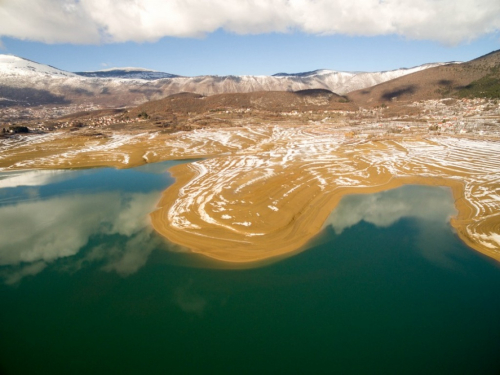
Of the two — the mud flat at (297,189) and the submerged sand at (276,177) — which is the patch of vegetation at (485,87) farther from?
the mud flat at (297,189)

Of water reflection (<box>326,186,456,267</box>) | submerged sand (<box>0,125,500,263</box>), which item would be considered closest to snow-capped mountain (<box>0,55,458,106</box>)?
submerged sand (<box>0,125,500,263</box>)

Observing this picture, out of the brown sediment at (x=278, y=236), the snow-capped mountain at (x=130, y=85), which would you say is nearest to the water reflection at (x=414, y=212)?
the brown sediment at (x=278, y=236)

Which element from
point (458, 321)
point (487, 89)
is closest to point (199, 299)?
point (458, 321)

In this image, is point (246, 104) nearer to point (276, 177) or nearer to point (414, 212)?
point (276, 177)

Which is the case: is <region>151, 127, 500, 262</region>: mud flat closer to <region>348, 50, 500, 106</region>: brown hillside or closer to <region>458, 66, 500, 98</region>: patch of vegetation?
<region>458, 66, 500, 98</region>: patch of vegetation

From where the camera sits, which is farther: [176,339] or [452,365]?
[176,339]

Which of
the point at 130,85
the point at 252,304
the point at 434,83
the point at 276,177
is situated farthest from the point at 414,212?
the point at 130,85

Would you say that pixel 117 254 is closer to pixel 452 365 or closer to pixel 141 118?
pixel 452 365
